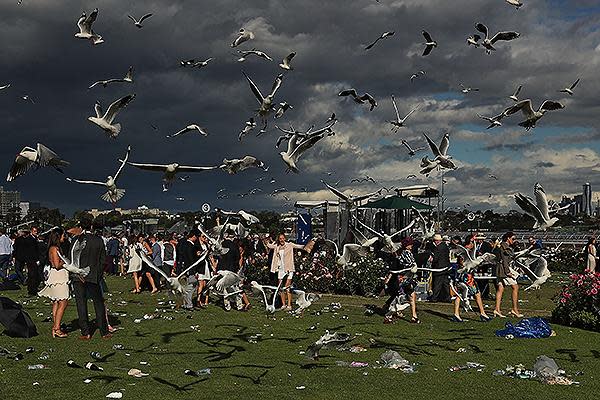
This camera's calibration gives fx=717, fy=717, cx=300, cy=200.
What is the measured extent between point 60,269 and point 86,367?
3.41 metres

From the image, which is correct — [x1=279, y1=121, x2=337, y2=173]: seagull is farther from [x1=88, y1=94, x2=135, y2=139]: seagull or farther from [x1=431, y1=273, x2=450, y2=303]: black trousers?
[x1=431, y1=273, x2=450, y2=303]: black trousers

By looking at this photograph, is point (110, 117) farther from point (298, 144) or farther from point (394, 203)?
point (394, 203)

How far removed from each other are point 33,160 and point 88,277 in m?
2.71

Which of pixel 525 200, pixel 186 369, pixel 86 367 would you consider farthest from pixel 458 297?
pixel 86 367

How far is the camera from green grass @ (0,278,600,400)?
990 cm

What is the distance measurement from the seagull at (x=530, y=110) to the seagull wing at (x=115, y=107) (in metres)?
7.22

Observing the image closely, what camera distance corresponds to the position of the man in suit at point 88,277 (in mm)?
13648

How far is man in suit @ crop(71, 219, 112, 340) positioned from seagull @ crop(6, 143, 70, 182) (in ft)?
6.30

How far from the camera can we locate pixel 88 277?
13641 millimetres

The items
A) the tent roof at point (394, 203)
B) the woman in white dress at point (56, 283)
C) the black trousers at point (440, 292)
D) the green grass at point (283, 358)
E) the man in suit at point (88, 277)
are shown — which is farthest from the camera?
the tent roof at point (394, 203)

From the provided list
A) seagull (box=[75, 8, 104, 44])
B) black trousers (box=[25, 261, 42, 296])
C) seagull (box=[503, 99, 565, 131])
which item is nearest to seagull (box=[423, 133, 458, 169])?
seagull (box=[503, 99, 565, 131])

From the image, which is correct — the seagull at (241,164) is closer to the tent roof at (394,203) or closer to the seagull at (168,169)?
the seagull at (168,169)

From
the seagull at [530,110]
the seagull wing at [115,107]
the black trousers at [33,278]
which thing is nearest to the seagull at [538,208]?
the seagull at [530,110]

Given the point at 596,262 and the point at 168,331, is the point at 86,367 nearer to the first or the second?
the point at 168,331
